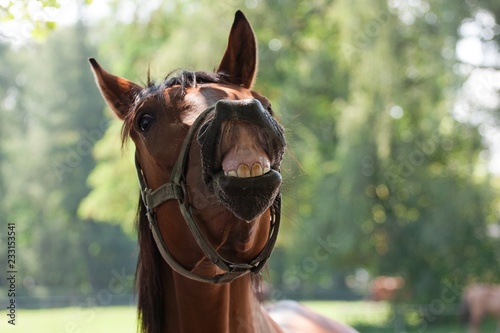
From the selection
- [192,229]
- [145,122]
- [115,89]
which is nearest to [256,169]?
[192,229]

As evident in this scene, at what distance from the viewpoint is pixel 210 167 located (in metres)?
1.90

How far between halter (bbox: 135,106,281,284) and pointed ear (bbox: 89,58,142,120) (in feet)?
1.78

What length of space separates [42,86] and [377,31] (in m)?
22.4

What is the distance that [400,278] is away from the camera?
19.9 meters

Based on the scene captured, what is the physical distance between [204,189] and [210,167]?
125 mm

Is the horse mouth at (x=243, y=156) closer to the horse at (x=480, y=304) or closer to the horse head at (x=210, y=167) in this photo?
the horse head at (x=210, y=167)

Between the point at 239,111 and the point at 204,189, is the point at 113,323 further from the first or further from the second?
the point at 239,111

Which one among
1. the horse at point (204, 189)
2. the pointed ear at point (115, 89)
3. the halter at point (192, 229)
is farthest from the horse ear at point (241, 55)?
the halter at point (192, 229)

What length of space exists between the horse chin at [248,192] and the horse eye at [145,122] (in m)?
0.53

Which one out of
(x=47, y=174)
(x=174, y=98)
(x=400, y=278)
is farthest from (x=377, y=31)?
(x=47, y=174)

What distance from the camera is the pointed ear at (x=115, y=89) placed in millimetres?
2648

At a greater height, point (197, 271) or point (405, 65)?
point (405, 65)

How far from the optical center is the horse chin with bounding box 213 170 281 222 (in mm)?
1798

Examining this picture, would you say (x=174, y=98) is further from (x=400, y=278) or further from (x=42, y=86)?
(x=42, y=86)
